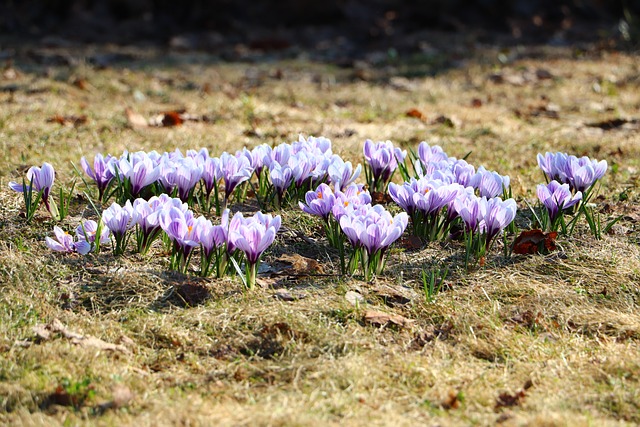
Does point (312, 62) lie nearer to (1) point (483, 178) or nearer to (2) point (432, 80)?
(2) point (432, 80)

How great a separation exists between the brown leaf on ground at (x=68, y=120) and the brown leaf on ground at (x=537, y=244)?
3382 millimetres

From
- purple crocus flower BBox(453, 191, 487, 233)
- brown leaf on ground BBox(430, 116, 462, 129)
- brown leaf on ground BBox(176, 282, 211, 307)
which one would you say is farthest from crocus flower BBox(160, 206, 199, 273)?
brown leaf on ground BBox(430, 116, 462, 129)

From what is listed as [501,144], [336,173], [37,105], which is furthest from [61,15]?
[336,173]

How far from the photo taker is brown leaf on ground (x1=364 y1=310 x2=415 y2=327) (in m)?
2.85

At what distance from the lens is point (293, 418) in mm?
2293

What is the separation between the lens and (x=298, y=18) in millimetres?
10773

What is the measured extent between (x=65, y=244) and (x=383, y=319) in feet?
4.16

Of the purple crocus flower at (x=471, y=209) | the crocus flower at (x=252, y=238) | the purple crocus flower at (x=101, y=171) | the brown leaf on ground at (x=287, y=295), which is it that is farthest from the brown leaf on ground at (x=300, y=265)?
the purple crocus flower at (x=101, y=171)

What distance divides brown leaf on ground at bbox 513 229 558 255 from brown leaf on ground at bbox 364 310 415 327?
2.66ft

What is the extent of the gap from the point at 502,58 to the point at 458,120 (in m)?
2.89

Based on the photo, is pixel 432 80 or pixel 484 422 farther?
pixel 432 80

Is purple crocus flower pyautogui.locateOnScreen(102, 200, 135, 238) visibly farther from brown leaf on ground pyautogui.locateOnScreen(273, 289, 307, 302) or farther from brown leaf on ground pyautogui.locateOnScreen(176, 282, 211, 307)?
brown leaf on ground pyautogui.locateOnScreen(273, 289, 307, 302)

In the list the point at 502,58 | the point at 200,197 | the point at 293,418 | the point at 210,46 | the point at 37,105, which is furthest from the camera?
the point at 210,46

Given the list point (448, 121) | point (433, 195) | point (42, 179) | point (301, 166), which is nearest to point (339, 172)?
point (301, 166)
